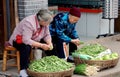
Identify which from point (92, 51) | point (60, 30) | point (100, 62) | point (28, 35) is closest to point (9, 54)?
point (28, 35)

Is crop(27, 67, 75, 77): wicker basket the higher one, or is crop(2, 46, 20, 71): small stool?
crop(2, 46, 20, 71): small stool

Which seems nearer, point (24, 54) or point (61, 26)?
point (24, 54)

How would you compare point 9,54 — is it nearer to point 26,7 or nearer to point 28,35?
point 28,35

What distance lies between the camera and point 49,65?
6363 mm

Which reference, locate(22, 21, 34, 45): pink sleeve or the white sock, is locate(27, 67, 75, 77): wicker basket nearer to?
the white sock

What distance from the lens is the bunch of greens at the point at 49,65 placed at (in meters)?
6.27

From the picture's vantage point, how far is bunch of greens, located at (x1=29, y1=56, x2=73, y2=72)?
627 centimetres

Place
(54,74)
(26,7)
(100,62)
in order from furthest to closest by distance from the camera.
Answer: (26,7) < (100,62) < (54,74)

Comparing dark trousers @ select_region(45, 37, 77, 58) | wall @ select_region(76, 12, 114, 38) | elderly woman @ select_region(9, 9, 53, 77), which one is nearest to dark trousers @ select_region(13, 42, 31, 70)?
elderly woman @ select_region(9, 9, 53, 77)

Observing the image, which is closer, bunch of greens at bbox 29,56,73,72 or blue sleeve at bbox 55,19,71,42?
bunch of greens at bbox 29,56,73,72

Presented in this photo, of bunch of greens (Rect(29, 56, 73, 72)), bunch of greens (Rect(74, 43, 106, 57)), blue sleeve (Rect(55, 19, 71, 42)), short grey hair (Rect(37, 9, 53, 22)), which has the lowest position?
bunch of greens (Rect(29, 56, 73, 72))

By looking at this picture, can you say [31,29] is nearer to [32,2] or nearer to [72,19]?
[72,19]

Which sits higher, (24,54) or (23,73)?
(24,54)

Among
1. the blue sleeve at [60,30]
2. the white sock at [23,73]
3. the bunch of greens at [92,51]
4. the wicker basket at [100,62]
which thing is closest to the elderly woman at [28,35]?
the white sock at [23,73]
